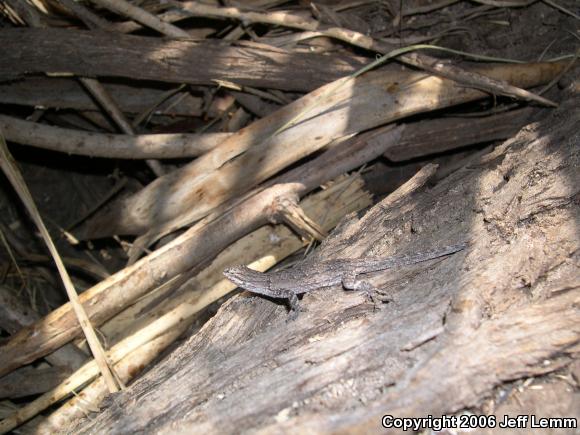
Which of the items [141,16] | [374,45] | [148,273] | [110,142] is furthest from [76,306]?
[374,45]

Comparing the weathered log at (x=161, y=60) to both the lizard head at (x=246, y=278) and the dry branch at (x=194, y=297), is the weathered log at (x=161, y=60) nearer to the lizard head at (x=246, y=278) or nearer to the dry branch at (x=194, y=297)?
the dry branch at (x=194, y=297)

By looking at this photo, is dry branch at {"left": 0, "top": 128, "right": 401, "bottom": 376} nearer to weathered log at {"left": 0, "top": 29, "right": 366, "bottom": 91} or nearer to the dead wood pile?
the dead wood pile

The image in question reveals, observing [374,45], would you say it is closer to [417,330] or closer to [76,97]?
[417,330]

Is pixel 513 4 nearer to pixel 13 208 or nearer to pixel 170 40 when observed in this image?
pixel 170 40

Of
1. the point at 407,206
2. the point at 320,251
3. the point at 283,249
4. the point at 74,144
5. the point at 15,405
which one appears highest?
the point at 74,144

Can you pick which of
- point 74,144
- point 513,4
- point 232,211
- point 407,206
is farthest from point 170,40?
point 513,4

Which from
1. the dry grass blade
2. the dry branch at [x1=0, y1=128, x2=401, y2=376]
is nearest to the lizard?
the dry branch at [x1=0, y1=128, x2=401, y2=376]
